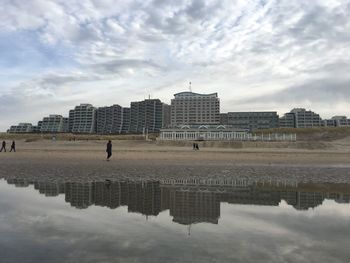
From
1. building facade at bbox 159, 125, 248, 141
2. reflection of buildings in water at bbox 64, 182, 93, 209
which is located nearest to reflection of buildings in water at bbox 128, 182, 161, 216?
reflection of buildings in water at bbox 64, 182, 93, 209

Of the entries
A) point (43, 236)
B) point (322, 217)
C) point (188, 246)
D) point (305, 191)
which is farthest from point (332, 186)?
point (43, 236)

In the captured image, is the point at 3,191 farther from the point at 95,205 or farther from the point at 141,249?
the point at 141,249

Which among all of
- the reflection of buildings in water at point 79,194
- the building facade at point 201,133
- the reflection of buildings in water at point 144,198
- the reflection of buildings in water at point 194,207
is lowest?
the reflection of buildings in water at point 194,207

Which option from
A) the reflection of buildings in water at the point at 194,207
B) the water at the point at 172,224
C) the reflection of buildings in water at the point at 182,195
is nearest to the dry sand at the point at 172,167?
the reflection of buildings in water at the point at 182,195

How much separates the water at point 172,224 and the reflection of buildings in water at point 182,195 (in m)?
0.03

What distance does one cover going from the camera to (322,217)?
1021cm

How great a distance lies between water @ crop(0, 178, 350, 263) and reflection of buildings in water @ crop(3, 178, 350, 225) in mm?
33

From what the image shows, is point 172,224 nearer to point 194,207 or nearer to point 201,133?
point 194,207

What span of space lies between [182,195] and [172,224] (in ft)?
16.0

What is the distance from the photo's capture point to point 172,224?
9.08 m

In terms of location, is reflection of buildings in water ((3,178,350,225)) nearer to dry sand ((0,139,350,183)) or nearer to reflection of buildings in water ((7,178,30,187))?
reflection of buildings in water ((7,178,30,187))

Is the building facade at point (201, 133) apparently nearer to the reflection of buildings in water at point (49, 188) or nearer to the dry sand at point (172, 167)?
the dry sand at point (172, 167)

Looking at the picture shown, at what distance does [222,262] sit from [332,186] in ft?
42.4

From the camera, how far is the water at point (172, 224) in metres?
6.66
